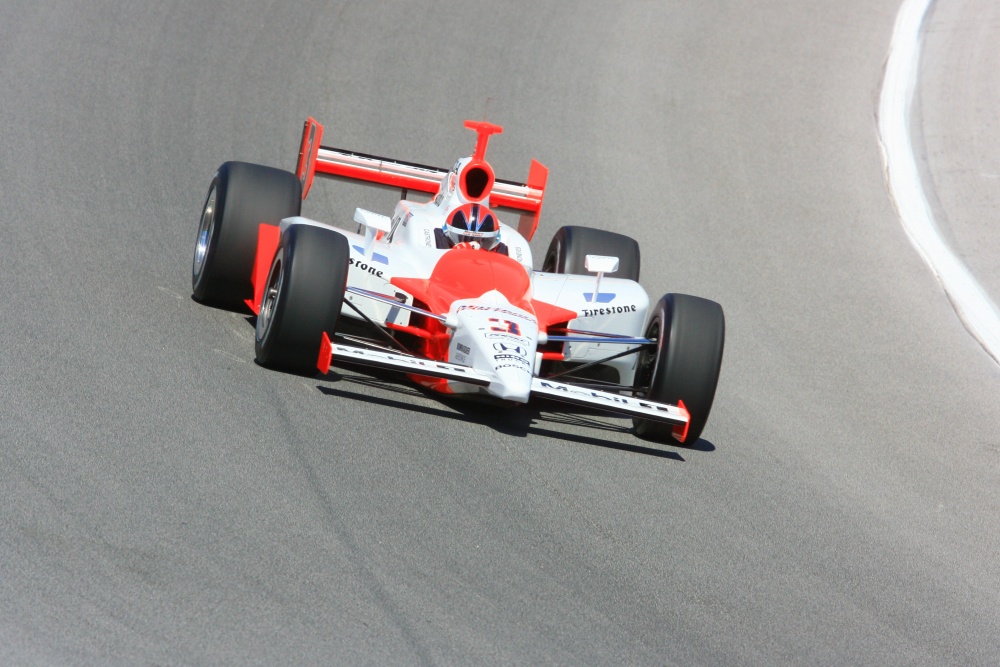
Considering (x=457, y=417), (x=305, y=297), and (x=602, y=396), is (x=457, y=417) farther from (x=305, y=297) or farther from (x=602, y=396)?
(x=305, y=297)

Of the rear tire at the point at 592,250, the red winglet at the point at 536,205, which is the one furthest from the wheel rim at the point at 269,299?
the red winglet at the point at 536,205

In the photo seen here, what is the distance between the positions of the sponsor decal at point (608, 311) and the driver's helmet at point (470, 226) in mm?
919

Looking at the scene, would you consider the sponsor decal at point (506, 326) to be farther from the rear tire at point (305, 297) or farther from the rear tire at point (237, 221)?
the rear tire at point (237, 221)

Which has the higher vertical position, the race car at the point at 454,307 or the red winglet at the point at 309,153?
the red winglet at the point at 309,153

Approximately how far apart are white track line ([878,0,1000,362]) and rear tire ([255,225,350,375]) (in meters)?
6.82

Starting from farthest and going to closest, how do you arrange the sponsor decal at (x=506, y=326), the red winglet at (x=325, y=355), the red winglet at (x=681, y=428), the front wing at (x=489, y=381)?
the red winglet at (x=681, y=428)
the sponsor decal at (x=506, y=326)
the red winglet at (x=325, y=355)
the front wing at (x=489, y=381)

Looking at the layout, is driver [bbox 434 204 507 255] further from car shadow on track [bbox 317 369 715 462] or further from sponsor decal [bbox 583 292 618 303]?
car shadow on track [bbox 317 369 715 462]

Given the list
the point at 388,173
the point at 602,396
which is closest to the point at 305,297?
the point at 602,396

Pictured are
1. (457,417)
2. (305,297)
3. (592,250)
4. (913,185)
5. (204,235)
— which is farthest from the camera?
(913,185)

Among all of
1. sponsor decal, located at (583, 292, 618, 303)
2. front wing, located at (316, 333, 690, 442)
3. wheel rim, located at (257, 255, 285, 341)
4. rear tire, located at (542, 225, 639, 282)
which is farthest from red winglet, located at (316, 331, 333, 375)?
rear tire, located at (542, 225, 639, 282)

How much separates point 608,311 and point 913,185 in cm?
816

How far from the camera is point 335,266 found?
736cm

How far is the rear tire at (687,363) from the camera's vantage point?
25.3 ft

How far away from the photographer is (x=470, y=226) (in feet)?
28.3
